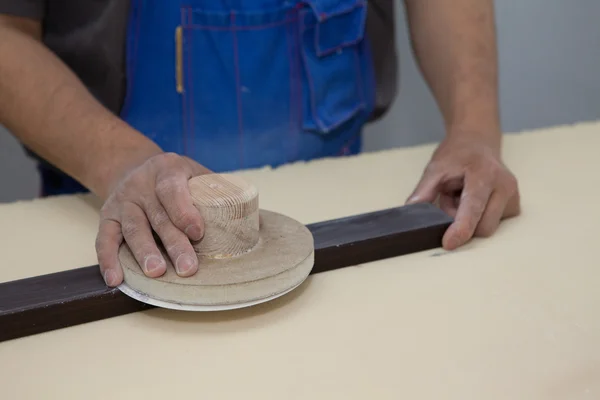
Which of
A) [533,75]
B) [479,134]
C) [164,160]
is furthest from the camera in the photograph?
[533,75]

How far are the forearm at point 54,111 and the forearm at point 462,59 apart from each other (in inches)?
20.9

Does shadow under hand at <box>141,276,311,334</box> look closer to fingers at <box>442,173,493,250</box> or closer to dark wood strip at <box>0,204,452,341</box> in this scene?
dark wood strip at <box>0,204,452,341</box>

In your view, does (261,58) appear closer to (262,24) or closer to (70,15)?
(262,24)

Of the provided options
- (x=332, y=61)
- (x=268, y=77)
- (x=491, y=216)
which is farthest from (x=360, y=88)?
(x=491, y=216)

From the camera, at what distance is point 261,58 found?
110 centimetres

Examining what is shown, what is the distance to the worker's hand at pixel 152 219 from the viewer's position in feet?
2.22

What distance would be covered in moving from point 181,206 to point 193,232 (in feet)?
0.10

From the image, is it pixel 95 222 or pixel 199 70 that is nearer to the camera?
pixel 95 222

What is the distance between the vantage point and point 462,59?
112cm

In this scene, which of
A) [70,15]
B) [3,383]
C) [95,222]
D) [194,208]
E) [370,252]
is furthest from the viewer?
[70,15]

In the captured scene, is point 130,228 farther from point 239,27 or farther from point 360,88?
point 360,88

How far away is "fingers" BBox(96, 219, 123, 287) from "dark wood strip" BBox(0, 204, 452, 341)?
0.01 m

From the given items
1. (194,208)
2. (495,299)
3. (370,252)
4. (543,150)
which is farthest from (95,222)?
(543,150)

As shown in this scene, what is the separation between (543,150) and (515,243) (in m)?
0.40
